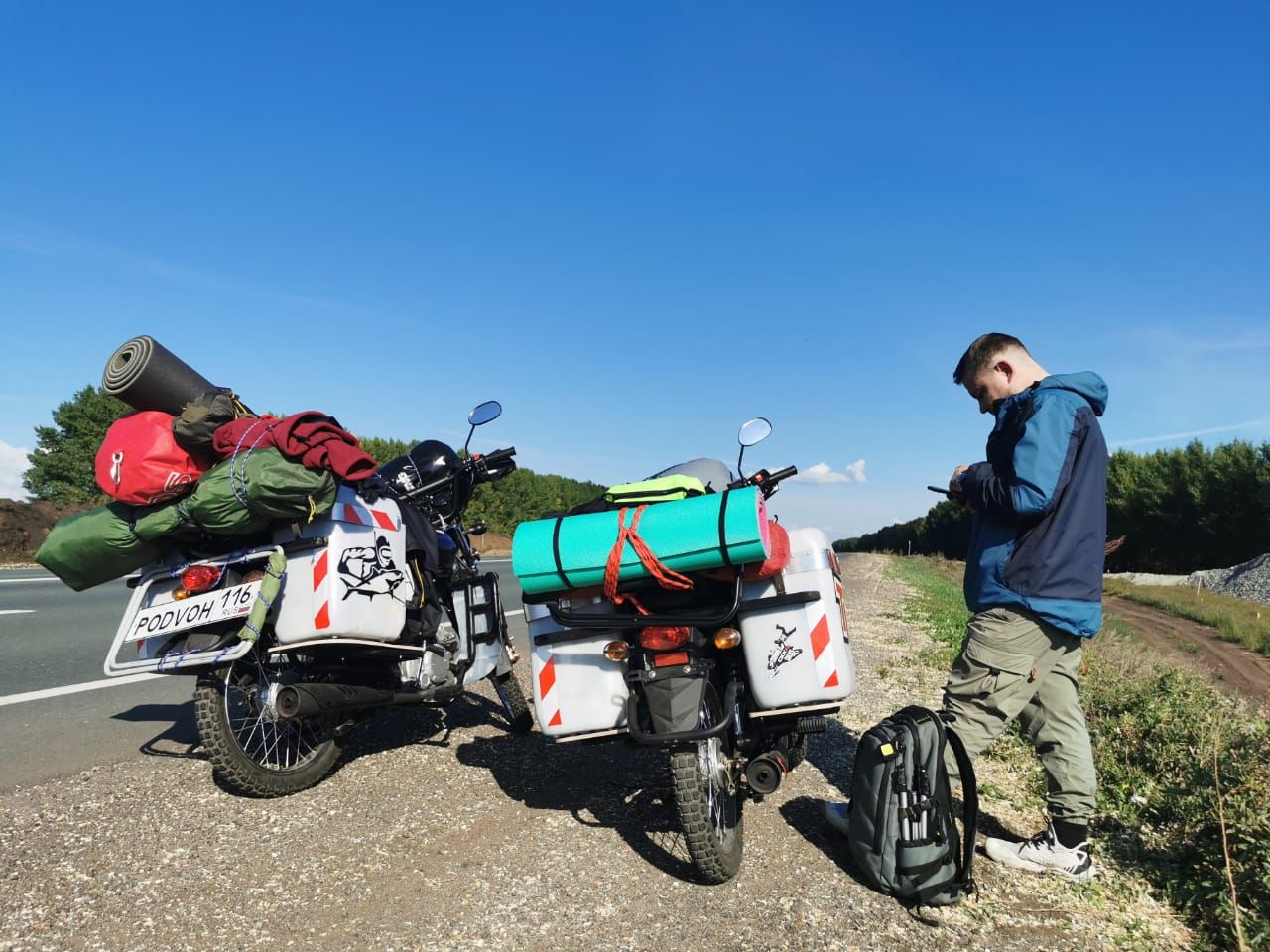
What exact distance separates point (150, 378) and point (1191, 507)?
5355cm

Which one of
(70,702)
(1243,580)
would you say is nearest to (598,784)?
(70,702)

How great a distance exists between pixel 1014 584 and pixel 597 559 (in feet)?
5.72

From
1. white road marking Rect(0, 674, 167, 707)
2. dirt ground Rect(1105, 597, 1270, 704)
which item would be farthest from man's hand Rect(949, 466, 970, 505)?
dirt ground Rect(1105, 597, 1270, 704)

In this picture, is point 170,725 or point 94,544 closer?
point 94,544

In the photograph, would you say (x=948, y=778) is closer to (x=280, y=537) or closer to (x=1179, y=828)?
(x=1179, y=828)

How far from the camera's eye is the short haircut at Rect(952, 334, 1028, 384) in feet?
12.2

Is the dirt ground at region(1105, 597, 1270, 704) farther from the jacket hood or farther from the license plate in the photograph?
the license plate

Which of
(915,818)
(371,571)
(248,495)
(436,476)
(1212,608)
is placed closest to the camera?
(915,818)

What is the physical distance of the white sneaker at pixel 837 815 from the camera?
3691 mm

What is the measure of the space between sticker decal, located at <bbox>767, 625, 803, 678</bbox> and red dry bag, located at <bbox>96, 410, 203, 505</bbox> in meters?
2.65

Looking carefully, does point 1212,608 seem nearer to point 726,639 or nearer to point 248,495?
point 726,639

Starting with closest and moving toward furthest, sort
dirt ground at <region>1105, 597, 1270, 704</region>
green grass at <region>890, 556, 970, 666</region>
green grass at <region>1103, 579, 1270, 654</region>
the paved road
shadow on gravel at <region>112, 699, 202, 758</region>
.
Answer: the paved road, shadow on gravel at <region>112, 699, 202, 758</region>, green grass at <region>890, 556, 970, 666</region>, dirt ground at <region>1105, 597, 1270, 704</region>, green grass at <region>1103, 579, 1270, 654</region>

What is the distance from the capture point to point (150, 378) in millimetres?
3695

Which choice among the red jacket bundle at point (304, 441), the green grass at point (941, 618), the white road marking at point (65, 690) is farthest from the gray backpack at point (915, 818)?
the white road marking at point (65, 690)
